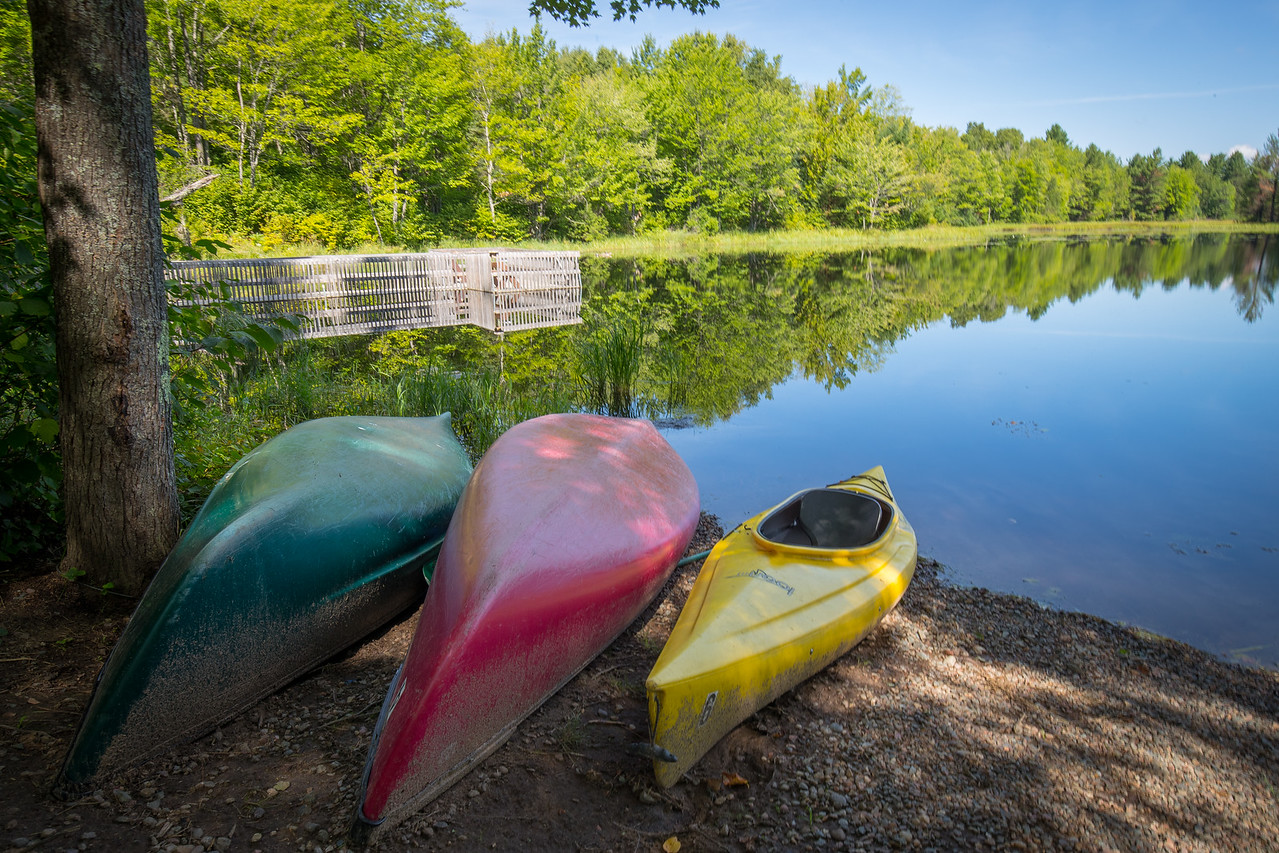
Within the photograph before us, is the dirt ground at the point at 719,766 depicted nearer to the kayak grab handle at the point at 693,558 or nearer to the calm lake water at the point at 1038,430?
the kayak grab handle at the point at 693,558

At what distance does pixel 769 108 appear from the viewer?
3638cm

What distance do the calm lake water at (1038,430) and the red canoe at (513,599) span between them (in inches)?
90.5

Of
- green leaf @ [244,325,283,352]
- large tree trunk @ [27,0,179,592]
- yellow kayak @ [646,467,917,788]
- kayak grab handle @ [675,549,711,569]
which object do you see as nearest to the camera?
yellow kayak @ [646,467,917,788]

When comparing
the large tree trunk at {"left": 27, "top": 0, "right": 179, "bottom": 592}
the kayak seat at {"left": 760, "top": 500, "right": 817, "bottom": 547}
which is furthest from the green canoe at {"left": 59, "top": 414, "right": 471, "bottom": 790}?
the kayak seat at {"left": 760, "top": 500, "right": 817, "bottom": 547}

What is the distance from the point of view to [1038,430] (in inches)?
299

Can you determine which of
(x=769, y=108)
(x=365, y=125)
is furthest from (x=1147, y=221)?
(x=365, y=125)

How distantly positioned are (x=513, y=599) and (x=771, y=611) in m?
1.05

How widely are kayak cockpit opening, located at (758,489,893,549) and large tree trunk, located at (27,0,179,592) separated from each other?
2792 mm

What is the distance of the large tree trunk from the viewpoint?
2436 millimetres

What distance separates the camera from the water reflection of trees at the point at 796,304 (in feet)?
30.6

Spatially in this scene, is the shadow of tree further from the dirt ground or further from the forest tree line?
the forest tree line

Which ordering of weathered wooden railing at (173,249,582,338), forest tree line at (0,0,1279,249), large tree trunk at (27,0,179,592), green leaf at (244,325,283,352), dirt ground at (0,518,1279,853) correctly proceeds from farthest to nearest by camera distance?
1. forest tree line at (0,0,1279,249)
2. weathered wooden railing at (173,249,582,338)
3. green leaf at (244,325,283,352)
4. large tree trunk at (27,0,179,592)
5. dirt ground at (0,518,1279,853)

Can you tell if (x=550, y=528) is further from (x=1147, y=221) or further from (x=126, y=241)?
(x=1147, y=221)

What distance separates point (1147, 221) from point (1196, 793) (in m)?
76.7
